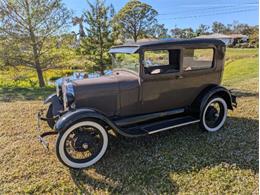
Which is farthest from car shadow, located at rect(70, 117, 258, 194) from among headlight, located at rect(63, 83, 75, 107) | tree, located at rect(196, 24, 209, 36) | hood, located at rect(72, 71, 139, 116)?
tree, located at rect(196, 24, 209, 36)

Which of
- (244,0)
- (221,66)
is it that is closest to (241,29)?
(244,0)

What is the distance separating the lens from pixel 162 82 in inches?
143

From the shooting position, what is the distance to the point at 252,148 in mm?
3471

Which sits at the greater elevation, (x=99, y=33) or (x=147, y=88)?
(x=99, y=33)

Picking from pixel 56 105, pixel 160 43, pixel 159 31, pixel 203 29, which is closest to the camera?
pixel 160 43

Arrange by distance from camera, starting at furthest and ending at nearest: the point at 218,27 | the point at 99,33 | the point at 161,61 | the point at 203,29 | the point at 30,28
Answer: the point at 218,27 → the point at 203,29 → the point at 99,33 → the point at 30,28 → the point at 161,61

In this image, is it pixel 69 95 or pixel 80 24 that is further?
pixel 80 24

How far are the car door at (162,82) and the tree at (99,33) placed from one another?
8.34m

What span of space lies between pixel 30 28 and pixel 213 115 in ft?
27.6

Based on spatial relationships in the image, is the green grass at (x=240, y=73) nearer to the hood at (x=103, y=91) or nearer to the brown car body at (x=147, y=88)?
the brown car body at (x=147, y=88)

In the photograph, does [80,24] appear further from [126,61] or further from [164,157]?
[164,157]

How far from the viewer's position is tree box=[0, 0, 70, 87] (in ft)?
30.1

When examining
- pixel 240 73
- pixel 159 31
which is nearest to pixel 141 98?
pixel 240 73

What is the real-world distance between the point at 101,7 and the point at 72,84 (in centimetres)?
965
